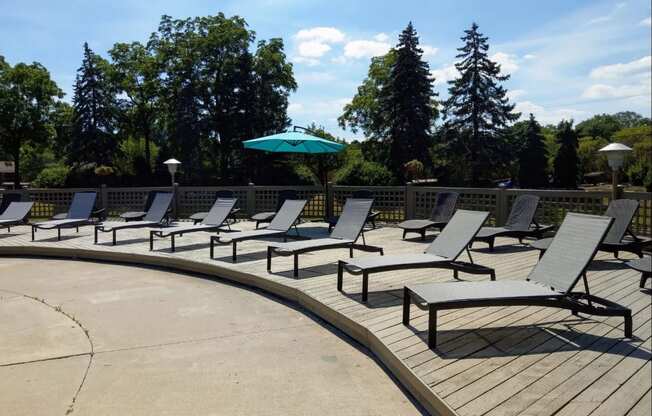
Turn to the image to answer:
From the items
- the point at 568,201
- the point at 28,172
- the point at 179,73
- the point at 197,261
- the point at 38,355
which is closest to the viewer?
the point at 38,355

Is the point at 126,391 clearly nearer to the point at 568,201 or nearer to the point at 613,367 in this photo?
the point at 613,367

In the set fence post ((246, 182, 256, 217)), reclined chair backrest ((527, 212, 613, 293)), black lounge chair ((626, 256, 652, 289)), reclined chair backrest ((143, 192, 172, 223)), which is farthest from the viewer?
fence post ((246, 182, 256, 217))

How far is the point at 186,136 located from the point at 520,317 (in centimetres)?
2834

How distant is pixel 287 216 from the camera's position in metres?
8.23

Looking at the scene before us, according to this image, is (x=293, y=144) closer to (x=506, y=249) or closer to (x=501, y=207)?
(x=501, y=207)

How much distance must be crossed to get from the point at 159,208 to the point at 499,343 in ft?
26.6

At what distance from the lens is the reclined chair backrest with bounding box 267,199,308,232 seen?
7973 millimetres

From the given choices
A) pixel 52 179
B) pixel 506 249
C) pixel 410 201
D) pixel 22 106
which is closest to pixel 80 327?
pixel 506 249

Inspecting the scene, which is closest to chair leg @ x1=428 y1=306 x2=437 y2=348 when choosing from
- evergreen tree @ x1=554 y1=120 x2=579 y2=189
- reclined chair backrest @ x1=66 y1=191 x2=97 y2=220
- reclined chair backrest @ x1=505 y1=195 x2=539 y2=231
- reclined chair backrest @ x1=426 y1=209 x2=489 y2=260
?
reclined chair backrest @ x1=426 y1=209 x2=489 y2=260

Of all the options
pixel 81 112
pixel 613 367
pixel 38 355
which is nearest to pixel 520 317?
pixel 613 367

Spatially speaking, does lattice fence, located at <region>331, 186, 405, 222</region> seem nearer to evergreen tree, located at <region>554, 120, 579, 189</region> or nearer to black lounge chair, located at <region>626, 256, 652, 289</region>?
black lounge chair, located at <region>626, 256, 652, 289</region>

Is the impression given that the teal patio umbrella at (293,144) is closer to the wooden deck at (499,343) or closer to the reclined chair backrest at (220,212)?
the reclined chair backrest at (220,212)

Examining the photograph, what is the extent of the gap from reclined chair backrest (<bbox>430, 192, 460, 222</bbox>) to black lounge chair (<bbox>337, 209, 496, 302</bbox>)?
125 inches

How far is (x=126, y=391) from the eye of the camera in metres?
3.09
